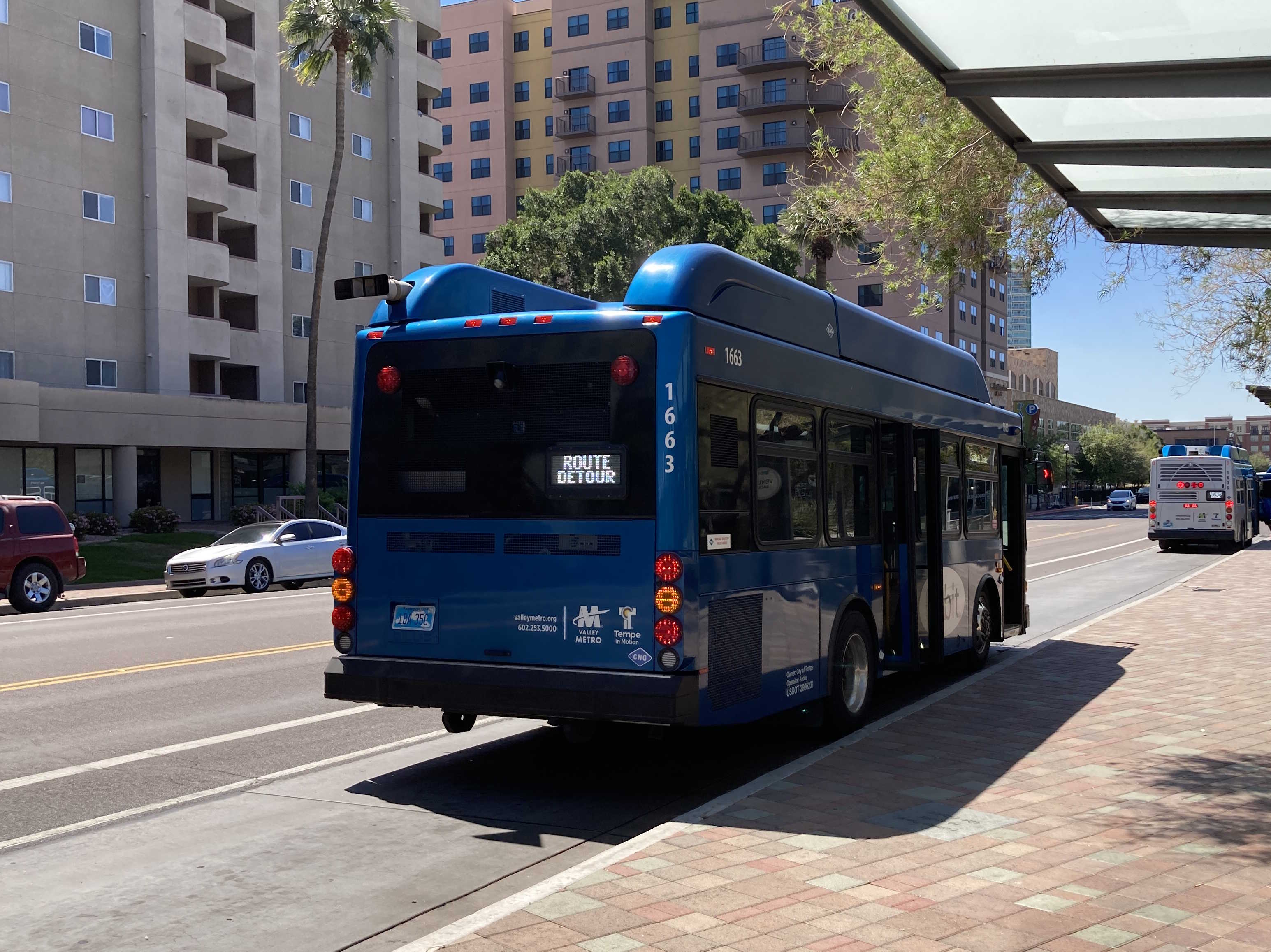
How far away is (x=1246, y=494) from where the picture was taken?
4272 cm

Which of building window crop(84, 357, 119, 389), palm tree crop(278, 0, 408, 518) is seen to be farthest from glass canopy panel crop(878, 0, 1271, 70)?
building window crop(84, 357, 119, 389)

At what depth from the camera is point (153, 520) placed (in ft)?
130

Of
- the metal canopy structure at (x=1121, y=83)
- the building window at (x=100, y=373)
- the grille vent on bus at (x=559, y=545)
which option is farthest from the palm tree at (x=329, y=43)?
the metal canopy structure at (x=1121, y=83)

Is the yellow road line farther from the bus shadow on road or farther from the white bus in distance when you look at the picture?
the white bus in distance

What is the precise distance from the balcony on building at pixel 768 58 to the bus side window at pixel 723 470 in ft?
244

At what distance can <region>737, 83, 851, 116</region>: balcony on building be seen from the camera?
7638cm

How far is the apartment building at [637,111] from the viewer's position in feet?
260

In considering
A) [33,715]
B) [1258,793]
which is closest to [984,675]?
[1258,793]

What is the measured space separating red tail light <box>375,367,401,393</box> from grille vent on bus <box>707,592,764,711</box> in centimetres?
254

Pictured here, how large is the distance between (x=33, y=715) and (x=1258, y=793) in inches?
354

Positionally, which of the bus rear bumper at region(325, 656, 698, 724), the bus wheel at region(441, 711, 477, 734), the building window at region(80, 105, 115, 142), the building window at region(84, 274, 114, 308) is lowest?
the bus wheel at region(441, 711, 477, 734)

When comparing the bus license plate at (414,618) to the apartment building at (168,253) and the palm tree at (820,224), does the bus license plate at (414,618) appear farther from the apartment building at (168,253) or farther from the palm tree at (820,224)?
the apartment building at (168,253)

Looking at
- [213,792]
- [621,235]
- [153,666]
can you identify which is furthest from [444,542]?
[621,235]

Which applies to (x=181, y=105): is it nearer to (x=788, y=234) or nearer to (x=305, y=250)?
(x=305, y=250)
